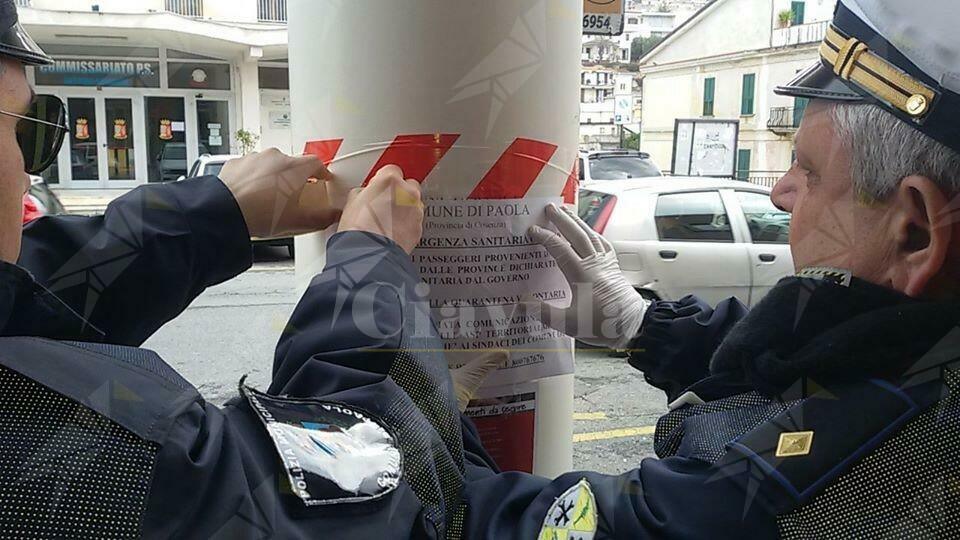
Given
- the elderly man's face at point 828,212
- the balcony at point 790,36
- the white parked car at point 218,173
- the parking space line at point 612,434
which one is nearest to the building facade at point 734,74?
the balcony at point 790,36

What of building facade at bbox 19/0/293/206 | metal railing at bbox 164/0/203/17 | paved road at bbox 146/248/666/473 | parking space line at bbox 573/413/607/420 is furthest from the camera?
metal railing at bbox 164/0/203/17

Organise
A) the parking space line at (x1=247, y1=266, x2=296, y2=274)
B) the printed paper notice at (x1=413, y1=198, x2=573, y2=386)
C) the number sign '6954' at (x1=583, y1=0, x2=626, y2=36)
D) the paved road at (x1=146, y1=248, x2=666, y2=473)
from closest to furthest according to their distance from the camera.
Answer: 1. the printed paper notice at (x1=413, y1=198, x2=573, y2=386)
2. the number sign '6954' at (x1=583, y1=0, x2=626, y2=36)
3. the paved road at (x1=146, y1=248, x2=666, y2=473)
4. the parking space line at (x1=247, y1=266, x2=296, y2=274)

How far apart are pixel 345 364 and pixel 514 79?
1.95 feet

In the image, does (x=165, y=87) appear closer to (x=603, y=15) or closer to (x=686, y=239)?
(x=686, y=239)

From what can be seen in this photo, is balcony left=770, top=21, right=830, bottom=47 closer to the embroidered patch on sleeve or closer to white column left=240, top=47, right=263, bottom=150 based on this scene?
white column left=240, top=47, right=263, bottom=150

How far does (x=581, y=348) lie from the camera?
257 inches

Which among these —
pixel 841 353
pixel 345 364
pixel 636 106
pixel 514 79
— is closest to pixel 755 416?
pixel 841 353

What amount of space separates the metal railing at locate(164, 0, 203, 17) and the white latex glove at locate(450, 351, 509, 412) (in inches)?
557

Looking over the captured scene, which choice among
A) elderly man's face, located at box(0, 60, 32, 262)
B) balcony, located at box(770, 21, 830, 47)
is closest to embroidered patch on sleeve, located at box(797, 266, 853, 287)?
elderly man's face, located at box(0, 60, 32, 262)

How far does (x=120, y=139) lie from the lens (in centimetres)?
1469

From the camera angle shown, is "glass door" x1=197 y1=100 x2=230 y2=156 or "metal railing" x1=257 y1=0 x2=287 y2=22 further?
"glass door" x1=197 y1=100 x2=230 y2=156

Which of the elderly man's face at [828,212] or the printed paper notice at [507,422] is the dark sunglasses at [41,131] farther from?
the elderly man's face at [828,212]

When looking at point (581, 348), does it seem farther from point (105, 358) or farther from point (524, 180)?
point (105, 358)

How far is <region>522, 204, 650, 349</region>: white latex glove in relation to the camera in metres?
1.39
